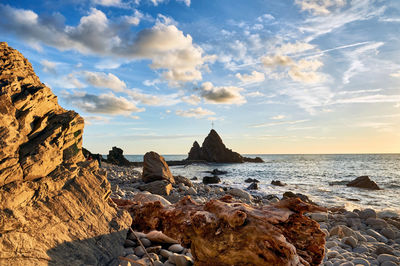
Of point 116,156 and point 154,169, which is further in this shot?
point 116,156

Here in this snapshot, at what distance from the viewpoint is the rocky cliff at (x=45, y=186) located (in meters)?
2.37

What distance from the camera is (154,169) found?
1220cm

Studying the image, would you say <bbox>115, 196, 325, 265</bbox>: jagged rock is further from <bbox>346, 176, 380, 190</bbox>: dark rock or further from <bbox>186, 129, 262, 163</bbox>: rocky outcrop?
<bbox>186, 129, 262, 163</bbox>: rocky outcrop

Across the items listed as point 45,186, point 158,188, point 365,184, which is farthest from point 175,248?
point 365,184

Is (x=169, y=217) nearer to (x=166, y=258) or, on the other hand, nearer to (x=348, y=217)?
(x=166, y=258)

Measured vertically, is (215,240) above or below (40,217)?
below

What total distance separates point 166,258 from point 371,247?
4693 mm

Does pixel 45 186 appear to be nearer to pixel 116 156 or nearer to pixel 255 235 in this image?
pixel 255 235

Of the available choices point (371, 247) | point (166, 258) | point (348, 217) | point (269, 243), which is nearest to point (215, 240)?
point (269, 243)

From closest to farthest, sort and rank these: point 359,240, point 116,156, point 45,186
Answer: point 45,186 < point 359,240 < point 116,156

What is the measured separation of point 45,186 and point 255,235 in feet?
8.16

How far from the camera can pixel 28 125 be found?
2.81 metres

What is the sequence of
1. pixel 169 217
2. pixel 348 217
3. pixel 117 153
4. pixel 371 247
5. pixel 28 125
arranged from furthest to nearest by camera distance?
pixel 117 153 < pixel 348 217 < pixel 371 247 < pixel 169 217 < pixel 28 125

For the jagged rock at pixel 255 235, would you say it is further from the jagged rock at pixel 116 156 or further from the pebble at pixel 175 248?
the jagged rock at pixel 116 156
